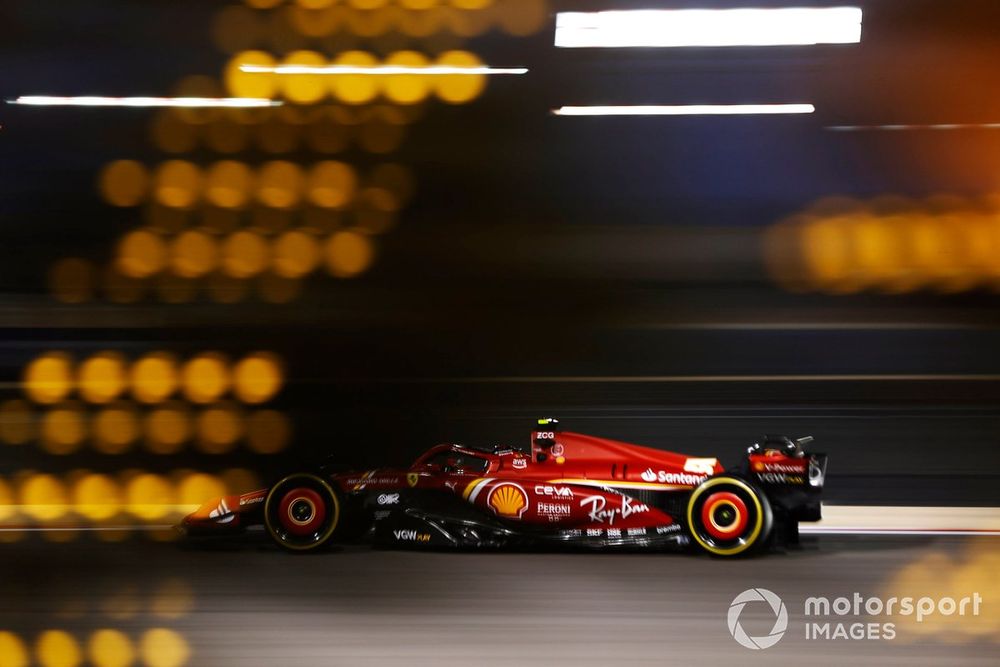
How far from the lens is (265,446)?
998cm

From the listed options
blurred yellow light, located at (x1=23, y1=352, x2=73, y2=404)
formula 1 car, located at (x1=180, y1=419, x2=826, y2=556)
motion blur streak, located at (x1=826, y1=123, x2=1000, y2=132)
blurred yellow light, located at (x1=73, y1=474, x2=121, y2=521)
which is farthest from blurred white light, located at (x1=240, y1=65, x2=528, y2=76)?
formula 1 car, located at (x1=180, y1=419, x2=826, y2=556)

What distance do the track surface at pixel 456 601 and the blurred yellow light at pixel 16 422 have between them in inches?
Result: 156

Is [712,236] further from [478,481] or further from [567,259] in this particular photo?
[478,481]

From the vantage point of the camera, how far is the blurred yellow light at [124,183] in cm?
1487

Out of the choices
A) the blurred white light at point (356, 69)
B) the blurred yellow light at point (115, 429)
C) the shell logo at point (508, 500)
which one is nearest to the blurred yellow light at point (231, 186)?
the blurred white light at point (356, 69)

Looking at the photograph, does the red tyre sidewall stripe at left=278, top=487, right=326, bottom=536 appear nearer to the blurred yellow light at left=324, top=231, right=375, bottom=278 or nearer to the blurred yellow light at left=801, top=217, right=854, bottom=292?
the blurred yellow light at left=324, top=231, right=375, bottom=278

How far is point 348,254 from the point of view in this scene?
47.3 ft

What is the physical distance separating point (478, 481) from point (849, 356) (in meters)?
7.48

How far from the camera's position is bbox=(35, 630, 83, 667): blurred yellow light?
401 cm

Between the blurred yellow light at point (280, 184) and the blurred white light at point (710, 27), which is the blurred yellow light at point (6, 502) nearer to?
the blurred yellow light at point (280, 184)

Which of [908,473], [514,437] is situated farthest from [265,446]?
[908,473]

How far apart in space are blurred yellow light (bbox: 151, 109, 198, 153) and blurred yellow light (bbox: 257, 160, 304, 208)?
150 cm

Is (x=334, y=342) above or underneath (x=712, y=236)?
underneath

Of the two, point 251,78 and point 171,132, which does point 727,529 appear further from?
point 251,78
